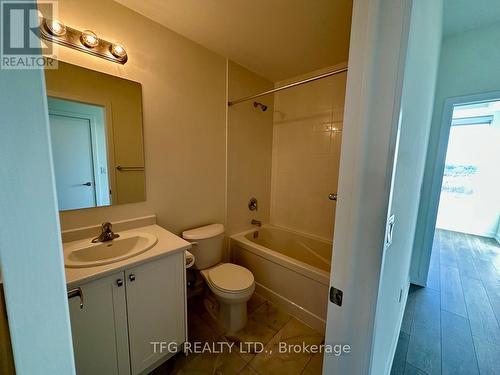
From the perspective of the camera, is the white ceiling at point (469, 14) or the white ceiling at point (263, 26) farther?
the white ceiling at point (469, 14)

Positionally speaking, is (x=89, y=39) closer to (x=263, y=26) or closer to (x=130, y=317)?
(x=263, y=26)

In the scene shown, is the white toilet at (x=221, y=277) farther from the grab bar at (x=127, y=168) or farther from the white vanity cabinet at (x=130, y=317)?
the grab bar at (x=127, y=168)

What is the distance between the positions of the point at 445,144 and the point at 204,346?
2960mm

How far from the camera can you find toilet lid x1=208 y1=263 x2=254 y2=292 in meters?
1.61

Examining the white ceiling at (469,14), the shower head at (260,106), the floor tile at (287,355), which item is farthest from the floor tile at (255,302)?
the white ceiling at (469,14)

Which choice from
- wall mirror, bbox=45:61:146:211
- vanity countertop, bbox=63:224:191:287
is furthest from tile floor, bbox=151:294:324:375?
wall mirror, bbox=45:61:146:211

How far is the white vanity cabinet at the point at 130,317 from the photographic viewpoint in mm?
1003

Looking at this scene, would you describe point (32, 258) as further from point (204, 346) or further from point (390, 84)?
point (204, 346)

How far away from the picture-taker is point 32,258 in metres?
0.28

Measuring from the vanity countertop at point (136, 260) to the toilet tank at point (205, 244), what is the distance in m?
0.33

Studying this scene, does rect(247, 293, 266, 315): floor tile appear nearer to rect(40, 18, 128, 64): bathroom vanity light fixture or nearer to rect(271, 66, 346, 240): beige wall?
rect(271, 66, 346, 240): beige wall

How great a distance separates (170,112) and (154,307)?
4.68 feet

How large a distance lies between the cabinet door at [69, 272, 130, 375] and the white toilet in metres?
0.67

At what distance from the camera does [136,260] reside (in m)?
1.12
